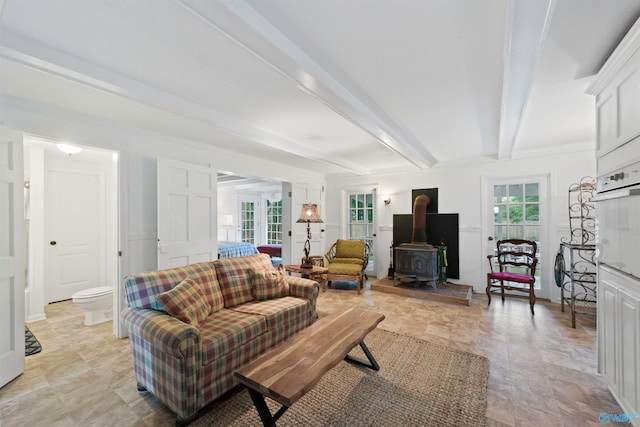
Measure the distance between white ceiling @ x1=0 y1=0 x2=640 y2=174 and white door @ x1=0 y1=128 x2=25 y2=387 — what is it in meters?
0.46

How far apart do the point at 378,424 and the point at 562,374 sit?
1719 millimetres

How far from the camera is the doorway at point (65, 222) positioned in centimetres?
357

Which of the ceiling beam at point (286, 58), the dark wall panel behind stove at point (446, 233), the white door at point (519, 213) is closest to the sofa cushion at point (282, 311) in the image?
the ceiling beam at point (286, 58)

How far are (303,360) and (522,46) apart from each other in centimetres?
224

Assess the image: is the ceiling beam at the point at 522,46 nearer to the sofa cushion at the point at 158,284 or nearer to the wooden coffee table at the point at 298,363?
the wooden coffee table at the point at 298,363

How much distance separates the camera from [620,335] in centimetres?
174

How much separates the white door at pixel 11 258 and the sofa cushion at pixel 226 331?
1.55 m

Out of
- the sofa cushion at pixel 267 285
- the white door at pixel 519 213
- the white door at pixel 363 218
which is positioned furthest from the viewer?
the white door at pixel 363 218

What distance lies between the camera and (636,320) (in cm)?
154

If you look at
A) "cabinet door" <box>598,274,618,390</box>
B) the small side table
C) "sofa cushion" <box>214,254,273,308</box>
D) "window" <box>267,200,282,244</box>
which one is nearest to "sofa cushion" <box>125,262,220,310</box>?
"sofa cushion" <box>214,254,273,308</box>

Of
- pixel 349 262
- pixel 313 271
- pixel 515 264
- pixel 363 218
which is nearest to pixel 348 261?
pixel 349 262

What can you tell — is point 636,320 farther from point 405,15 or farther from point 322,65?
point 322,65

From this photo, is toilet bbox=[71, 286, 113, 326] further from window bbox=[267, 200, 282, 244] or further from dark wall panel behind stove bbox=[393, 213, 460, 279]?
window bbox=[267, 200, 282, 244]

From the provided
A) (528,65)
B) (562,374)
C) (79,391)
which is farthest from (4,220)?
(562,374)
